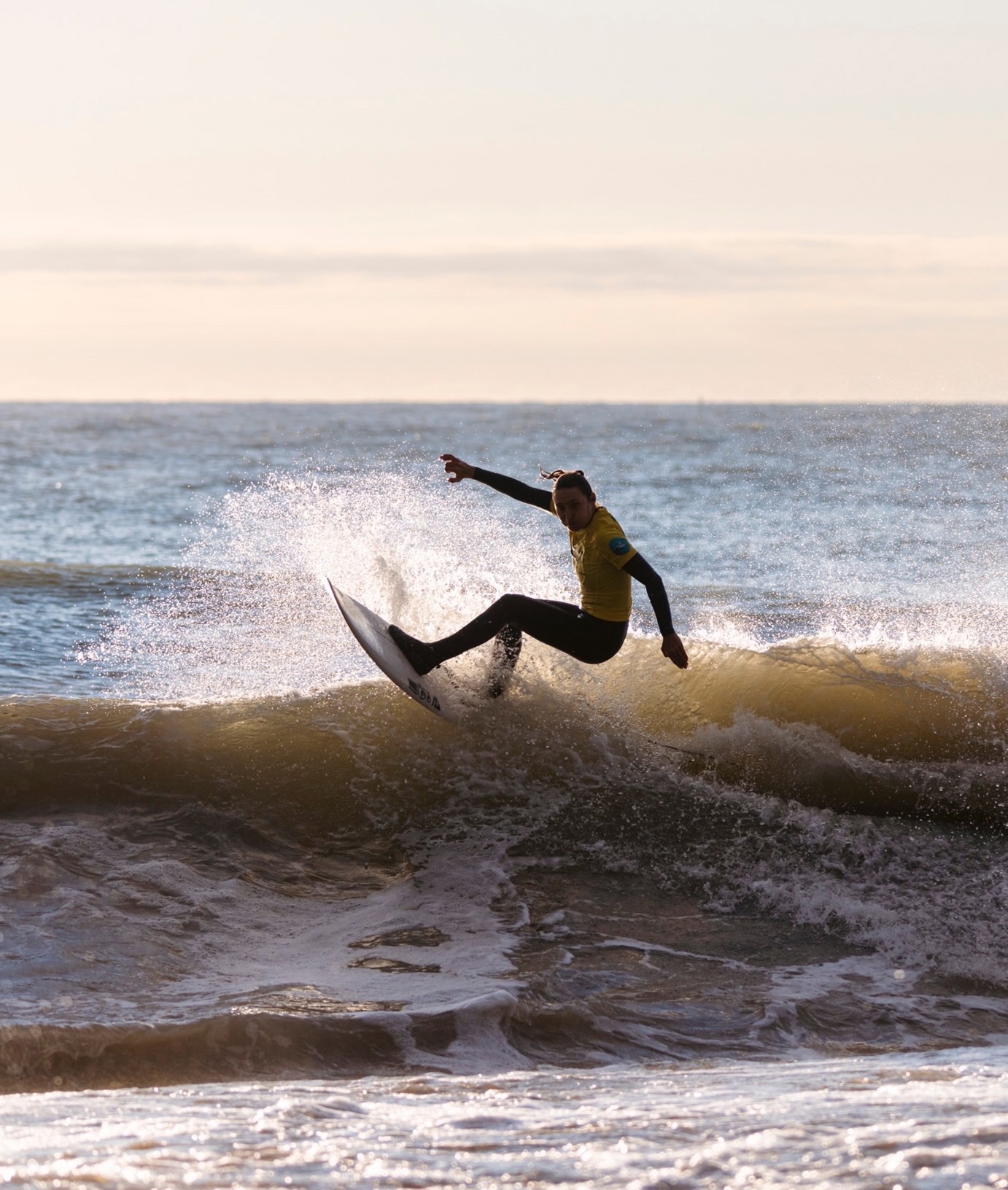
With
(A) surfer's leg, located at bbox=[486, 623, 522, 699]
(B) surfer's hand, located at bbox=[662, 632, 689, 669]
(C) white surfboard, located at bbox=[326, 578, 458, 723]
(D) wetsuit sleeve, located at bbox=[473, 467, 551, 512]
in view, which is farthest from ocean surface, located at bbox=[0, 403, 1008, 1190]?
(D) wetsuit sleeve, located at bbox=[473, 467, 551, 512]

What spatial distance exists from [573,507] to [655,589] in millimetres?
645

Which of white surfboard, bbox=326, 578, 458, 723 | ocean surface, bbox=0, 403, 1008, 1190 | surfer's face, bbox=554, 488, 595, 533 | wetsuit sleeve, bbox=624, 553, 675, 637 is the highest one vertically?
surfer's face, bbox=554, 488, 595, 533

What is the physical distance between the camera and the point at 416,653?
7.82m

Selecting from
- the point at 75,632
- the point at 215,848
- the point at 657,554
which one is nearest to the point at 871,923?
the point at 215,848

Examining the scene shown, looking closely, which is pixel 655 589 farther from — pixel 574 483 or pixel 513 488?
pixel 513 488

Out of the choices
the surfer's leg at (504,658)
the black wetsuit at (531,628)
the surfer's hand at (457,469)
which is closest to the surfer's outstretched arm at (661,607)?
the black wetsuit at (531,628)

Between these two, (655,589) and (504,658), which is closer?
(655,589)

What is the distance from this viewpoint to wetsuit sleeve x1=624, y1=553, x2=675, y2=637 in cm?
718

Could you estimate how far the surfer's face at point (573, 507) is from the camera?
7258 mm

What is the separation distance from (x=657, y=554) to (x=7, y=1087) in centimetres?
1567

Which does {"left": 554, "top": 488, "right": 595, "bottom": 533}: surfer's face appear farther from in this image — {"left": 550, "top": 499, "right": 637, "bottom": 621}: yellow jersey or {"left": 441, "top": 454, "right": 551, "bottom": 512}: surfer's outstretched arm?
{"left": 441, "top": 454, "right": 551, "bottom": 512}: surfer's outstretched arm

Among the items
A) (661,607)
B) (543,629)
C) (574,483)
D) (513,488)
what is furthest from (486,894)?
(513,488)

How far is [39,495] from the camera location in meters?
30.4

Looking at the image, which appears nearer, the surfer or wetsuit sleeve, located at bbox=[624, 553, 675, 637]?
wetsuit sleeve, located at bbox=[624, 553, 675, 637]
